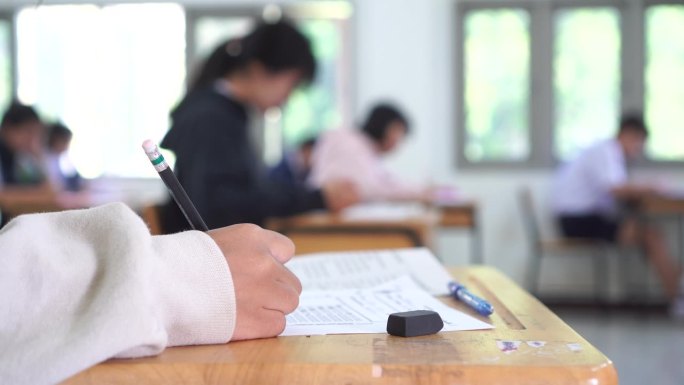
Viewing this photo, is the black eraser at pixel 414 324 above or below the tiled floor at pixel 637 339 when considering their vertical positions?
above

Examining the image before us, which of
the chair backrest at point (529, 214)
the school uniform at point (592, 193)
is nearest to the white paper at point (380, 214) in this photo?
the chair backrest at point (529, 214)

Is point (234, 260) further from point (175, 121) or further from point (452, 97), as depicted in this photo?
point (452, 97)

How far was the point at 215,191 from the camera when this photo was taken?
89.0 inches

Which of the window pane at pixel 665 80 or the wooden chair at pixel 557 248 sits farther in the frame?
the window pane at pixel 665 80

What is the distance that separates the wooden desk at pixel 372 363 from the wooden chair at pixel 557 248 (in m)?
5.57

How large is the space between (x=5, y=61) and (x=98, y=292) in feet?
22.7

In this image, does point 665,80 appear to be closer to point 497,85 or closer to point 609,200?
point 609,200

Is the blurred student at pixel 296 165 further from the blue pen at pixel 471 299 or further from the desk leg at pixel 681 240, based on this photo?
the blue pen at pixel 471 299

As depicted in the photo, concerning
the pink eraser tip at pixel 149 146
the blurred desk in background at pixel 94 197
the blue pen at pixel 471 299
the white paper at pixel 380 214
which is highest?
the pink eraser tip at pixel 149 146

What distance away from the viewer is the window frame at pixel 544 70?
6.45m

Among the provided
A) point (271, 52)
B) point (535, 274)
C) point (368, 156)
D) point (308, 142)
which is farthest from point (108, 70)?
point (271, 52)

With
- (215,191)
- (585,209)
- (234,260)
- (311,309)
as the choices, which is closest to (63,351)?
(234,260)

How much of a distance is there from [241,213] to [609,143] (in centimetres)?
442

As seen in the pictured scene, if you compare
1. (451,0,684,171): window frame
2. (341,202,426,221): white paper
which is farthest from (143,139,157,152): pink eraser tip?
(451,0,684,171): window frame
